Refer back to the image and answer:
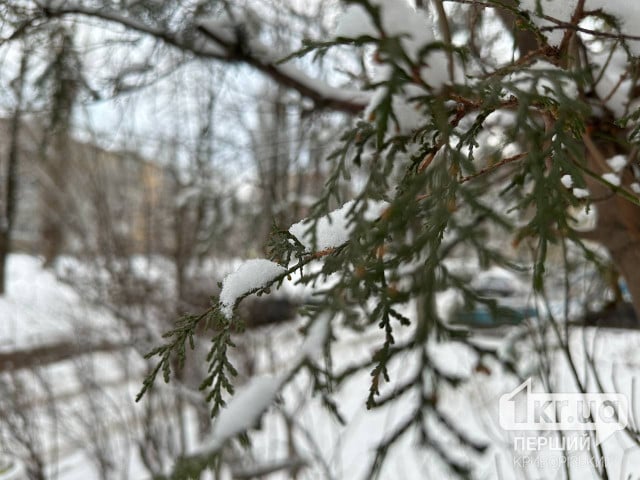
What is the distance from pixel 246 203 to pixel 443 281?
342cm

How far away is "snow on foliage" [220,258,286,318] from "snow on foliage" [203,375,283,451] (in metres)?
0.10

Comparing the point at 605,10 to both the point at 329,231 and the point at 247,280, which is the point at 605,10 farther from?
the point at 247,280

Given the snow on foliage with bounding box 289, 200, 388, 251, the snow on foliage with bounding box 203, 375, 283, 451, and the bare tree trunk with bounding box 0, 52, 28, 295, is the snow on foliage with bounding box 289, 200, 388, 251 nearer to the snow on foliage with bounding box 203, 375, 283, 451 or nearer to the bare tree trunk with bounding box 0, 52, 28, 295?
the snow on foliage with bounding box 203, 375, 283, 451

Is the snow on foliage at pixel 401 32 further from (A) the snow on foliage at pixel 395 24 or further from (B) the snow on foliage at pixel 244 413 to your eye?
(B) the snow on foliage at pixel 244 413

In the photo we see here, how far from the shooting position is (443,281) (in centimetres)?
43

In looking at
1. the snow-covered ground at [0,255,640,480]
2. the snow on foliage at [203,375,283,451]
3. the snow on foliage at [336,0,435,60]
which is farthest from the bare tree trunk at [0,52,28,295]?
the snow on foliage at [203,375,283,451]

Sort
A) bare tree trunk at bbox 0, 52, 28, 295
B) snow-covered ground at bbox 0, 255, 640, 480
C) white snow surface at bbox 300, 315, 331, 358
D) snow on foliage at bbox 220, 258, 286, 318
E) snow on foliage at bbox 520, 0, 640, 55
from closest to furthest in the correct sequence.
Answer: white snow surface at bbox 300, 315, 331, 358 → snow on foliage at bbox 220, 258, 286, 318 → snow on foliage at bbox 520, 0, 640, 55 → bare tree trunk at bbox 0, 52, 28, 295 → snow-covered ground at bbox 0, 255, 640, 480

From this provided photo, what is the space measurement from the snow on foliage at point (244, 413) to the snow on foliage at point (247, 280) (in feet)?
0.34

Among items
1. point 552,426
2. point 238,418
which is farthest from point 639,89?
point 238,418

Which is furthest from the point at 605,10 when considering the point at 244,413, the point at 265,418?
the point at 265,418

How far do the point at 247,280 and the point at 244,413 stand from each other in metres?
0.16

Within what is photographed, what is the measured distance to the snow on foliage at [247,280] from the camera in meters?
0.60

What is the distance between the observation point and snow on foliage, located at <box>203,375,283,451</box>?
533 millimetres

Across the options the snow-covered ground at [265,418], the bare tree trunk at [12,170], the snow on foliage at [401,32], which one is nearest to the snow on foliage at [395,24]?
the snow on foliage at [401,32]
